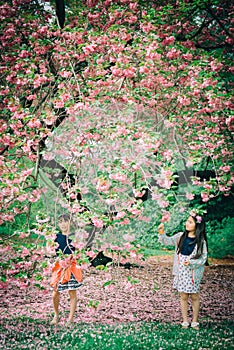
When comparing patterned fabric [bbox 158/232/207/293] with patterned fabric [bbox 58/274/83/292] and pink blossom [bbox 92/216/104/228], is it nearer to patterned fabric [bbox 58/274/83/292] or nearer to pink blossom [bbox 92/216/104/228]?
patterned fabric [bbox 58/274/83/292]

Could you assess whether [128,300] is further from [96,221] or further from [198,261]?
[96,221]

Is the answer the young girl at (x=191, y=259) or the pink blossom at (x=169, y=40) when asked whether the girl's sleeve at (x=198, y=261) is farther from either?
the pink blossom at (x=169, y=40)

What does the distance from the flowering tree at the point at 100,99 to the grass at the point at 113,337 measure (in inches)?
45.6

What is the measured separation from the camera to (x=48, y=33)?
210 inches

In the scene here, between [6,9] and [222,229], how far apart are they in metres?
8.00

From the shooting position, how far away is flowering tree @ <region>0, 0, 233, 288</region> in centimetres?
407

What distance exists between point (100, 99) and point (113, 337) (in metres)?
2.38

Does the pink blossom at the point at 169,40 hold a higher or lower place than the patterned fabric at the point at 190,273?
higher

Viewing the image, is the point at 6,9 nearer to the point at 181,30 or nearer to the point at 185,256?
the point at 181,30

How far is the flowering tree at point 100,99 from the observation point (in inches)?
160

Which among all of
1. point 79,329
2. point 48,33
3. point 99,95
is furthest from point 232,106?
point 79,329

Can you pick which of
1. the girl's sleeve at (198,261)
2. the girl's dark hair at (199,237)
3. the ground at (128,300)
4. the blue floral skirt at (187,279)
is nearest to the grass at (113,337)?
the ground at (128,300)

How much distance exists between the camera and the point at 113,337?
4.77 meters

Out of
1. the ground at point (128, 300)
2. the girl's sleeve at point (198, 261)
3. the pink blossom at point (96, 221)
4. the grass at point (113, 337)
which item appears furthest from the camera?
the ground at point (128, 300)
